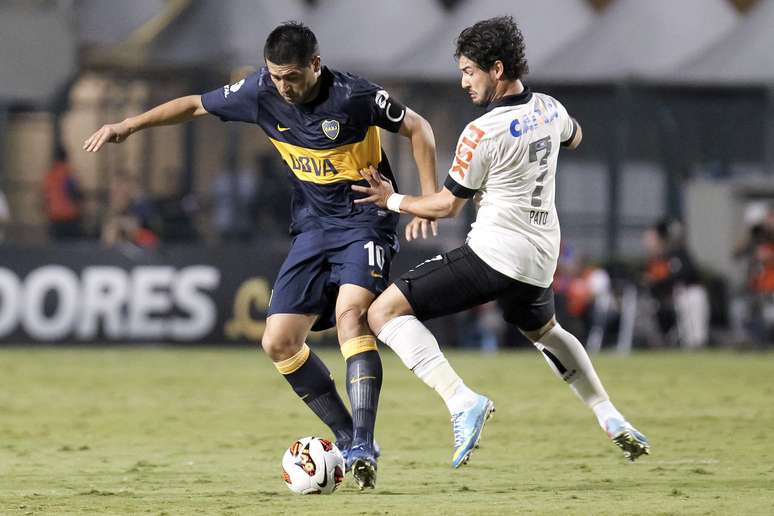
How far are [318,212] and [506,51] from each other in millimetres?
1423

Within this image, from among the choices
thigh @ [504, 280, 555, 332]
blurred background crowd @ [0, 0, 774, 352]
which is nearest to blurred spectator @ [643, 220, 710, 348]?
blurred background crowd @ [0, 0, 774, 352]

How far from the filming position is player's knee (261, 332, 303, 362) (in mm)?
8719

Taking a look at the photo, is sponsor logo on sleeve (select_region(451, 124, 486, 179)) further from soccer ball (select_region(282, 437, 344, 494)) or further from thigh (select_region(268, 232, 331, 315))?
soccer ball (select_region(282, 437, 344, 494))

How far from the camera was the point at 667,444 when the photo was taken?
10.6 metres

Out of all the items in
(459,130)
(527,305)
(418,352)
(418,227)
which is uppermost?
(459,130)

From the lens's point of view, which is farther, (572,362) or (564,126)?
(572,362)

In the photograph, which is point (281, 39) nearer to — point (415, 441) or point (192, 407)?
point (415, 441)

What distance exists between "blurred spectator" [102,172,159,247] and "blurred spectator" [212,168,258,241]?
1057 millimetres

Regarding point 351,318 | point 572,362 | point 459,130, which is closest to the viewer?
point 351,318

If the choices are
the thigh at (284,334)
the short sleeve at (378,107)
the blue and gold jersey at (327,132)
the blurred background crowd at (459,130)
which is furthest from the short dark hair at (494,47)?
the blurred background crowd at (459,130)

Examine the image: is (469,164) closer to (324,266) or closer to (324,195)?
(324,195)

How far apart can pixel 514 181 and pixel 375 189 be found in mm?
743

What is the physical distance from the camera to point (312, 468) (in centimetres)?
806

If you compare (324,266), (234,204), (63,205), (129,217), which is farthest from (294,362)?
(234,204)
